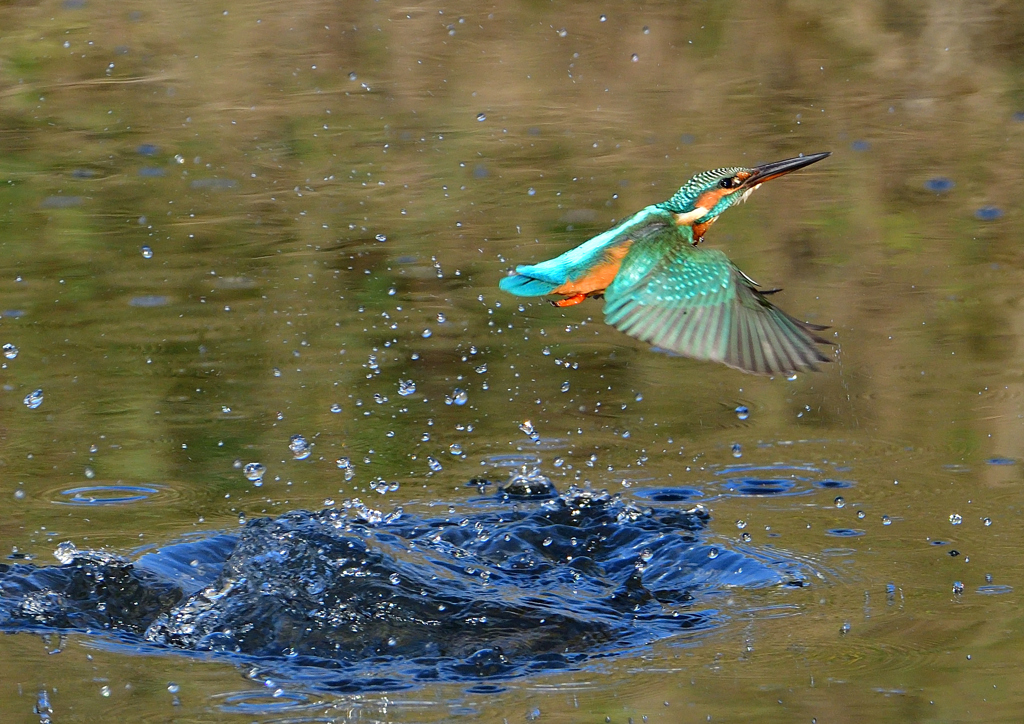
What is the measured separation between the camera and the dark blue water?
2.94 meters

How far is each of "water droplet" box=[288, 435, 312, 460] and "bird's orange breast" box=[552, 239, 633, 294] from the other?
3.44ft

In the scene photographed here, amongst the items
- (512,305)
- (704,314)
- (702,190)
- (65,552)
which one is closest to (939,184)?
(512,305)

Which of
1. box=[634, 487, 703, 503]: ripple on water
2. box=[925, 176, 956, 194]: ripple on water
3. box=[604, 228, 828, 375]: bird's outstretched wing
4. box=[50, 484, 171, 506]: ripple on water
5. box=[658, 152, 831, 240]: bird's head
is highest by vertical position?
box=[658, 152, 831, 240]: bird's head

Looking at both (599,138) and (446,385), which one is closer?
(446,385)

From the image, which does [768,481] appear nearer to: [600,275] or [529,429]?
[529,429]

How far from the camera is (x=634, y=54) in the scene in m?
7.52

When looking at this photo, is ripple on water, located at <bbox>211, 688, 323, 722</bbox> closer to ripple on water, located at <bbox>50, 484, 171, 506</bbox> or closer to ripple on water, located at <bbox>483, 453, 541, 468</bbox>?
ripple on water, located at <bbox>50, 484, 171, 506</bbox>

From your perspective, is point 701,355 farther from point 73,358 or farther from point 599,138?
point 599,138

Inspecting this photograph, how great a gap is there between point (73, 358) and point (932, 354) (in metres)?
2.62

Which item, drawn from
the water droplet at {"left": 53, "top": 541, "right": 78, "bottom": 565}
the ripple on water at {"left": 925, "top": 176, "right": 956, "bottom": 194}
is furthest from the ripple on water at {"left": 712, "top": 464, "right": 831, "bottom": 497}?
the ripple on water at {"left": 925, "top": 176, "right": 956, "bottom": 194}

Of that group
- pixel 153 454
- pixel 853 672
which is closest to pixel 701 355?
pixel 853 672

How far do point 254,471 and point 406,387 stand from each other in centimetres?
66

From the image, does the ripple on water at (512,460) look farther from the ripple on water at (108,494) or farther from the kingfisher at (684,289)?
the ripple on water at (108,494)

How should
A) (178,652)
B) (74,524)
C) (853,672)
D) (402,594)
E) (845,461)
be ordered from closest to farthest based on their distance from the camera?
A: 1. (853,672)
2. (178,652)
3. (402,594)
4. (74,524)
5. (845,461)
